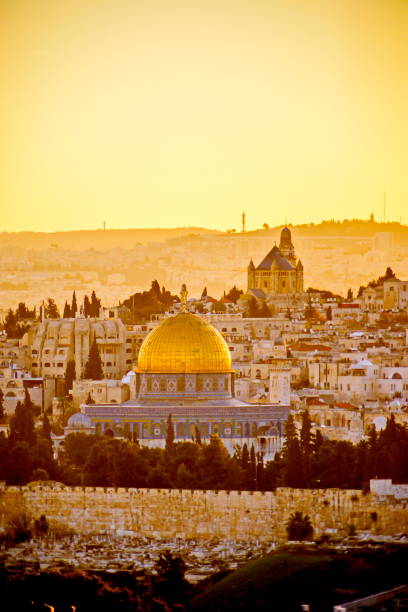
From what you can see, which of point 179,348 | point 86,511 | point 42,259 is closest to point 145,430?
point 179,348

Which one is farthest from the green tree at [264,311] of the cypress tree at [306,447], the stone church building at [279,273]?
the cypress tree at [306,447]

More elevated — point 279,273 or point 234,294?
point 279,273

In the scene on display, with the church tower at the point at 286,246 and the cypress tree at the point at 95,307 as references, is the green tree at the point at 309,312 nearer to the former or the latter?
the church tower at the point at 286,246

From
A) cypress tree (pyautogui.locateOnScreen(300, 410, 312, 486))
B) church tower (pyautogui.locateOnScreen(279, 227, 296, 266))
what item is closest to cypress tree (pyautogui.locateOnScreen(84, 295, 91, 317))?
church tower (pyautogui.locateOnScreen(279, 227, 296, 266))

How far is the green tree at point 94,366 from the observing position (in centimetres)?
8838

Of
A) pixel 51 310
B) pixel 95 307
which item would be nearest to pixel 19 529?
pixel 95 307

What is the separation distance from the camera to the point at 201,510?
204 ft

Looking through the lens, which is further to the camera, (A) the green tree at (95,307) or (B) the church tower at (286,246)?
(B) the church tower at (286,246)

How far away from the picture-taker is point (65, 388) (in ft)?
289

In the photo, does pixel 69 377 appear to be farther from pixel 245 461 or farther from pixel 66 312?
pixel 245 461

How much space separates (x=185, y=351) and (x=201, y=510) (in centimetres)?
1745

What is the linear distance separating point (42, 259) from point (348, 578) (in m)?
50.6

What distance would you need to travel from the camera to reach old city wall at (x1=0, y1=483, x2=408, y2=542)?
6038 cm

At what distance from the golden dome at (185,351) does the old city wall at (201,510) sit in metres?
15.8
